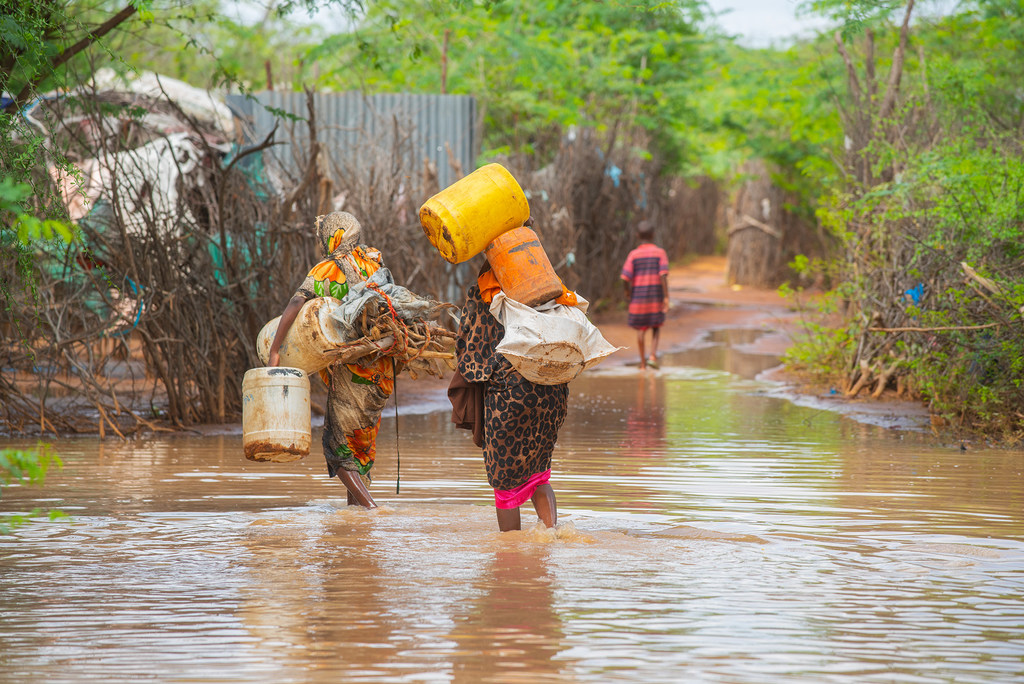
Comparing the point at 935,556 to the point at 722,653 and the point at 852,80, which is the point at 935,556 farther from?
the point at 852,80

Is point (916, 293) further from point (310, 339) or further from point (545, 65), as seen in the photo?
point (545, 65)

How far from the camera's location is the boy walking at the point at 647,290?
12570 millimetres

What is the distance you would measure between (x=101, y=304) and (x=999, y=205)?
6538 mm

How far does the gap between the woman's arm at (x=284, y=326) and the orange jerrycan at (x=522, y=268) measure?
50.5 inches

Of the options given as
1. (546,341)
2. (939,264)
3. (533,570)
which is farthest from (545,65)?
(533,570)

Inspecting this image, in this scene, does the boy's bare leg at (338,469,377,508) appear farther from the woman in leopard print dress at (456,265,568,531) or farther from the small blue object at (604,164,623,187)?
the small blue object at (604,164,623,187)

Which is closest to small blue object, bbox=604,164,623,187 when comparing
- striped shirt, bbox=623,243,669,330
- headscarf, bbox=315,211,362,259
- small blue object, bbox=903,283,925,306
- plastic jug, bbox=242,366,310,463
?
striped shirt, bbox=623,243,669,330

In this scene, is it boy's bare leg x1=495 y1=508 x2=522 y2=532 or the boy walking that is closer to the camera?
boy's bare leg x1=495 y1=508 x2=522 y2=532

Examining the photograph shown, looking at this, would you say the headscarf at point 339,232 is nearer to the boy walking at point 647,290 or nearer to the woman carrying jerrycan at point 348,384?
the woman carrying jerrycan at point 348,384

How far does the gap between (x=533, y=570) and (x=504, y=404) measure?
0.66m

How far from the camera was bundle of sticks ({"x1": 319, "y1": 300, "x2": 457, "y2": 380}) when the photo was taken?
5332mm

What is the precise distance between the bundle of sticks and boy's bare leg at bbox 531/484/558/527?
79 centimetres

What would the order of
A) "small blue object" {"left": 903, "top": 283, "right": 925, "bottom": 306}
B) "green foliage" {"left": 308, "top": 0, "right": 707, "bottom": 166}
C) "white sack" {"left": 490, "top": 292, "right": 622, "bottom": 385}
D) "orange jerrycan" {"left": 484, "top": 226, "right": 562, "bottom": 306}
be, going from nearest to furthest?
"white sack" {"left": 490, "top": 292, "right": 622, "bottom": 385}
"orange jerrycan" {"left": 484, "top": 226, "right": 562, "bottom": 306}
"small blue object" {"left": 903, "top": 283, "right": 925, "bottom": 306}
"green foliage" {"left": 308, "top": 0, "right": 707, "bottom": 166}

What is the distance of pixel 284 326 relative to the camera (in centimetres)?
533
